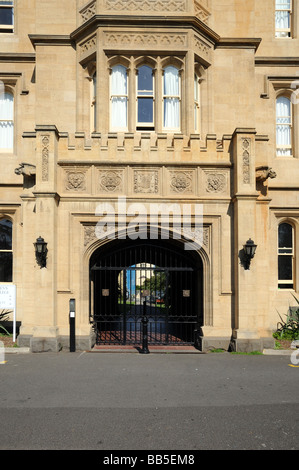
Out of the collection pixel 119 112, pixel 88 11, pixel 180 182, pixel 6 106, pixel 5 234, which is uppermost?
pixel 88 11

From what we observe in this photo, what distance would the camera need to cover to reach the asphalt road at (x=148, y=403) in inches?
175

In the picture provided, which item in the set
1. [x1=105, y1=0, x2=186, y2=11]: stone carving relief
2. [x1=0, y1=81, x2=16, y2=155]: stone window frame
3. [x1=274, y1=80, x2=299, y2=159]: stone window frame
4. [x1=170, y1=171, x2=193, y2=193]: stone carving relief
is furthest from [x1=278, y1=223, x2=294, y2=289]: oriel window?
[x1=0, y1=81, x2=16, y2=155]: stone window frame

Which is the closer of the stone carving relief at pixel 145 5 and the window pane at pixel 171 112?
the stone carving relief at pixel 145 5

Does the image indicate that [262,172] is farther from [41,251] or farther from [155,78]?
[41,251]

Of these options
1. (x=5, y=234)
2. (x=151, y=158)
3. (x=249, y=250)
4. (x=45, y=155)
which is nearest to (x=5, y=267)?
(x=5, y=234)

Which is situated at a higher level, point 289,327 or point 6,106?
point 6,106

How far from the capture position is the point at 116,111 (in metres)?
Answer: 11.2

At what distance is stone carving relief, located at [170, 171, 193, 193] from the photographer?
9891 mm

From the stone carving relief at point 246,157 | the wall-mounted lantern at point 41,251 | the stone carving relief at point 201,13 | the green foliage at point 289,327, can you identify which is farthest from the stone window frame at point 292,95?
the wall-mounted lantern at point 41,251

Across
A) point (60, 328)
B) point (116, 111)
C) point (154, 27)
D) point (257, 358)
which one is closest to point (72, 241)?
point (60, 328)

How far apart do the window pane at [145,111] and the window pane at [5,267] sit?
6.53 meters

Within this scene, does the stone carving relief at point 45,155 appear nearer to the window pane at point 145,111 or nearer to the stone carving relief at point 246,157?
the window pane at point 145,111

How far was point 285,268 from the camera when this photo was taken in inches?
477

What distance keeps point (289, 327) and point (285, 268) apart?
6.76ft
